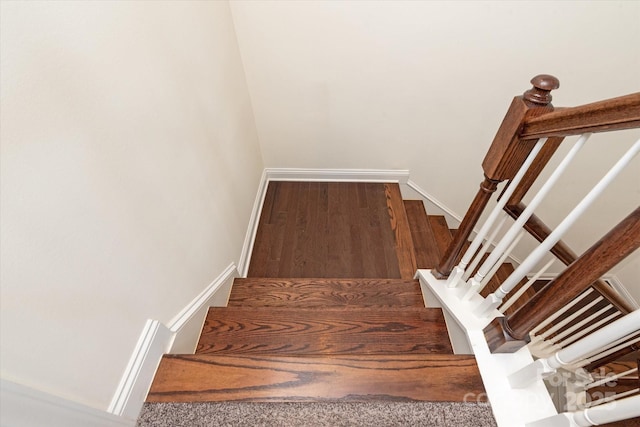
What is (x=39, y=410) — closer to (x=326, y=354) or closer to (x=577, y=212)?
(x=326, y=354)

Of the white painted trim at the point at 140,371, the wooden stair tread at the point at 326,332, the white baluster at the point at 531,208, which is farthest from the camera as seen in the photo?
the wooden stair tread at the point at 326,332

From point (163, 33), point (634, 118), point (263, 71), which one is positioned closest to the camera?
point (634, 118)

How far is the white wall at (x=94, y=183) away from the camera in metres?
0.56

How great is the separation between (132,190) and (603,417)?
1.24 meters

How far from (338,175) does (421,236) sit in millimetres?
876

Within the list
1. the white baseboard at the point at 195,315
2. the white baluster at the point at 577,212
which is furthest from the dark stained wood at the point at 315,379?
the white baluster at the point at 577,212

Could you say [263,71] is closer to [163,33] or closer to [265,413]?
[163,33]

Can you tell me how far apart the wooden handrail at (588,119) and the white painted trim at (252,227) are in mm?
1671

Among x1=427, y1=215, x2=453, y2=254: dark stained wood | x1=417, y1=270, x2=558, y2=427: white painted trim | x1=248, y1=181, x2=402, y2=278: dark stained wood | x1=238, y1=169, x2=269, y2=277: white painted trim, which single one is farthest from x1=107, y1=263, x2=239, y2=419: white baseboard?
x1=427, y1=215, x2=453, y2=254: dark stained wood

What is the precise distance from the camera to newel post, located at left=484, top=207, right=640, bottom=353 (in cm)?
59

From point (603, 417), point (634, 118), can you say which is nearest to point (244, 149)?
point (634, 118)

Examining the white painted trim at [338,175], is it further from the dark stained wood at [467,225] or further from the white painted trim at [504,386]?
the white painted trim at [504,386]

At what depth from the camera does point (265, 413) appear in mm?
908

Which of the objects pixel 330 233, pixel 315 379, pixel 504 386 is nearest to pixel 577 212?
pixel 504 386
